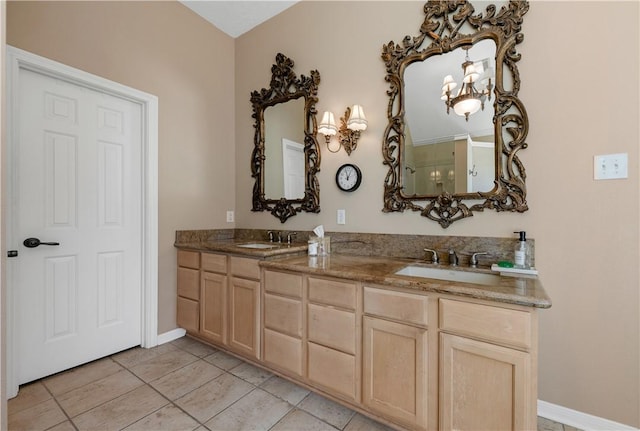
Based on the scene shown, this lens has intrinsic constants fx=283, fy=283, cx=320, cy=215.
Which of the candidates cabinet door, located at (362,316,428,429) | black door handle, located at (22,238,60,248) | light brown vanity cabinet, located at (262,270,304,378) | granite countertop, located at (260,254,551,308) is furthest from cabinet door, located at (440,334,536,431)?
black door handle, located at (22,238,60,248)

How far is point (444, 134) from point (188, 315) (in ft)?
8.46

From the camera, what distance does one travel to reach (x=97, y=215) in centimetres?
A: 220

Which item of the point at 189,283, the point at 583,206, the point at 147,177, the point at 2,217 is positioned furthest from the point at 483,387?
the point at 147,177

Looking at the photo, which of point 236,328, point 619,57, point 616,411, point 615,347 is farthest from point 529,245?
point 236,328

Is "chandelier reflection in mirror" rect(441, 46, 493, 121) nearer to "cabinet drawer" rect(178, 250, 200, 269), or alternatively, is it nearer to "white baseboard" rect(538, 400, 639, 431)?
"white baseboard" rect(538, 400, 639, 431)

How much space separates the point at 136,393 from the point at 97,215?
1323 mm

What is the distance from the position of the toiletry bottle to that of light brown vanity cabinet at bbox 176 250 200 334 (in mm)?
2349

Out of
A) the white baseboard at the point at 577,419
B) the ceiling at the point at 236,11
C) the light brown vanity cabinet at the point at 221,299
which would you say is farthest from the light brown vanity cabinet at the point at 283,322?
the ceiling at the point at 236,11

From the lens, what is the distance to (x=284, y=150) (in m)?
2.78

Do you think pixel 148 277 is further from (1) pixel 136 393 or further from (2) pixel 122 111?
(2) pixel 122 111

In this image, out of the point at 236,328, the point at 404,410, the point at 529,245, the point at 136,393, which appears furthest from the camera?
the point at 236,328

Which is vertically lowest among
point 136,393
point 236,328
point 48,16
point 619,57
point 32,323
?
point 136,393

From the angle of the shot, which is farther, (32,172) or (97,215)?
(97,215)

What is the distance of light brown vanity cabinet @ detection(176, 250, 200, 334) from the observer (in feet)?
8.15
